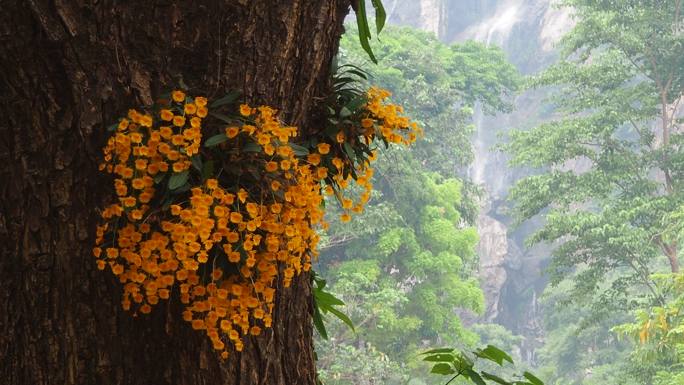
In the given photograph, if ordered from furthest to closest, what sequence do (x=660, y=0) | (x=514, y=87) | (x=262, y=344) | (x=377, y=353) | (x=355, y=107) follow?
(x=514, y=87) < (x=660, y=0) < (x=377, y=353) < (x=355, y=107) < (x=262, y=344)

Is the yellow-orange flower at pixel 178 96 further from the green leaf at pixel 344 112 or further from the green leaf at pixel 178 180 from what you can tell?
the green leaf at pixel 344 112

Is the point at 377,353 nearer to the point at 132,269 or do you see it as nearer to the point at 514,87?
the point at 514,87

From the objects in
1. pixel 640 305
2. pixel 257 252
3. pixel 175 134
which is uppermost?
pixel 175 134

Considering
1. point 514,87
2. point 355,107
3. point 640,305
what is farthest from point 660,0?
point 355,107

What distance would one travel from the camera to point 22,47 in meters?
1.00

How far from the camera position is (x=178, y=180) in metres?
0.98

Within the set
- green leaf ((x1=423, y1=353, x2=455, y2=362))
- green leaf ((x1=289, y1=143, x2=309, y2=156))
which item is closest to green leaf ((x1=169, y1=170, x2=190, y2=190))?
green leaf ((x1=289, y1=143, x2=309, y2=156))

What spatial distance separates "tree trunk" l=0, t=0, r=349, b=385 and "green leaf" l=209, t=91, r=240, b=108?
6cm

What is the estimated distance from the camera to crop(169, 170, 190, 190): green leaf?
98 cm

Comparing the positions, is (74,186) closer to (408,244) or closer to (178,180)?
(178,180)

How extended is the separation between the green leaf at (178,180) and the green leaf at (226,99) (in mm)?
103

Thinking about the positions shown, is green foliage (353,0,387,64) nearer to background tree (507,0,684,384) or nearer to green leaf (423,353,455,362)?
green leaf (423,353,455,362)

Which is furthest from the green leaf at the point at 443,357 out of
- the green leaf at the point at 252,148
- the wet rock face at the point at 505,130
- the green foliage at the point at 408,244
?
the wet rock face at the point at 505,130

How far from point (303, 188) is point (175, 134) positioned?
173mm
